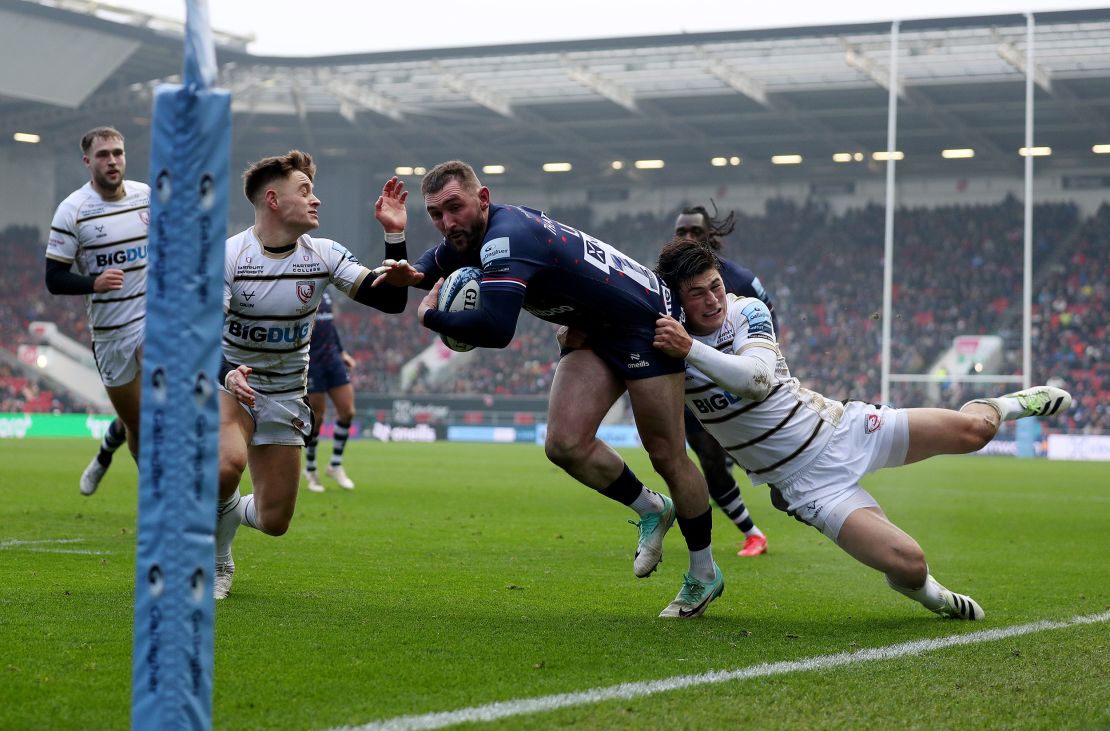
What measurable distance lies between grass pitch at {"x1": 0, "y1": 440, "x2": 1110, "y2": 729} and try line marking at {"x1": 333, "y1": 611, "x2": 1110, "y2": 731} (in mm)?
75

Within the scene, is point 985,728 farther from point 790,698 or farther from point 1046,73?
point 1046,73

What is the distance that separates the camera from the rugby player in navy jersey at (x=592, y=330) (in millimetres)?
6020

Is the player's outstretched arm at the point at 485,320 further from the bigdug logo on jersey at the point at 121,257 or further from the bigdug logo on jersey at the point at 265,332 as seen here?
the bigdug logo on jersey at the point at 121,257

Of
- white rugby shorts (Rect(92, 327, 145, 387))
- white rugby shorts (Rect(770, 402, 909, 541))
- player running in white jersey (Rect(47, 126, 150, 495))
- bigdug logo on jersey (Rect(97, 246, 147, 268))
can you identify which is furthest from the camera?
white rugby shorts (Rect(92, 327, 145, 387))

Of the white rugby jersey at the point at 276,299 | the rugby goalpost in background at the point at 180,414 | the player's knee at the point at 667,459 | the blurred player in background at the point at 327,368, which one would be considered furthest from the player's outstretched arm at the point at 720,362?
the blurred player in background at the point at 327,368

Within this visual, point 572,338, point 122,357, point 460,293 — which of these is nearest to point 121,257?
point 122,357

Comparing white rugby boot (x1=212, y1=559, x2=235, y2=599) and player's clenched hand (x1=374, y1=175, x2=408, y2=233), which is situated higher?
player's clenched hand (x1=374, y1=175, x2=408, y2=233)

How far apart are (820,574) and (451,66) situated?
105ft

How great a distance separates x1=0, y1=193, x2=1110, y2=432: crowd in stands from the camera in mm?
38281

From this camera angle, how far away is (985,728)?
154 inches

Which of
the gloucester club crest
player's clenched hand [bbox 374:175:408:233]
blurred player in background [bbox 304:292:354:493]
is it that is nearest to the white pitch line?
the gloucester club crest

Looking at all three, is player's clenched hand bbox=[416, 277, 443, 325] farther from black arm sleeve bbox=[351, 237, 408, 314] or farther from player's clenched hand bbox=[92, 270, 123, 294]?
player's clenched hand bbox=[92, 270, 123, 294]

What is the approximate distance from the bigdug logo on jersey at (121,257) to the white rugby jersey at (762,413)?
13.2 ft

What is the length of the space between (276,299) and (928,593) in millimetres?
3503
